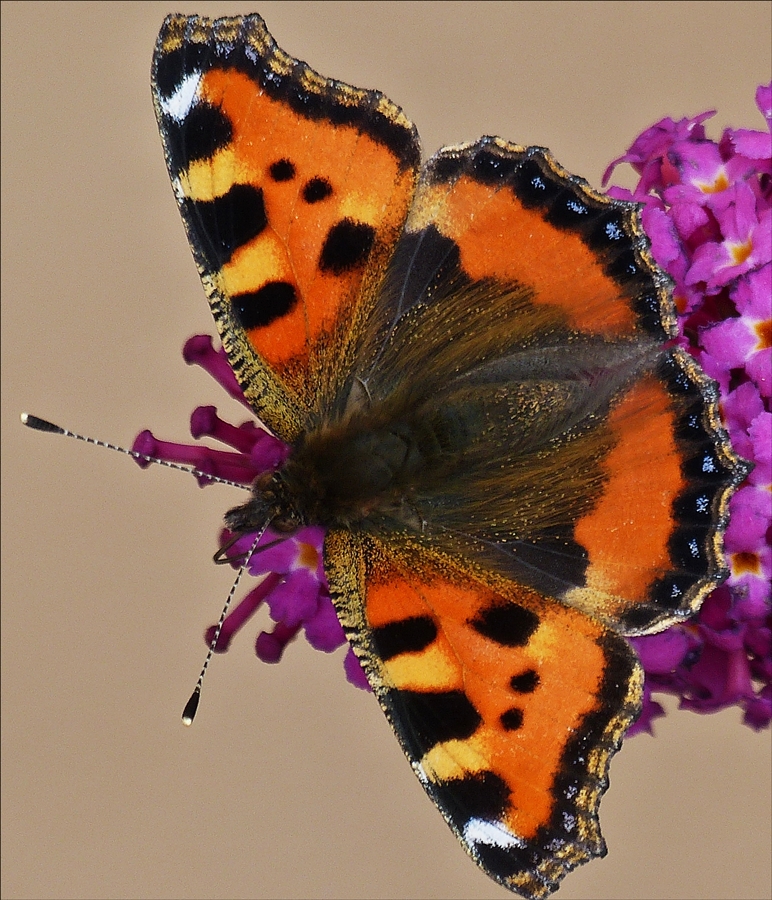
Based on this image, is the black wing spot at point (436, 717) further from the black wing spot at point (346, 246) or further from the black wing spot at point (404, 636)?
the black wing spot at point (346, 246)

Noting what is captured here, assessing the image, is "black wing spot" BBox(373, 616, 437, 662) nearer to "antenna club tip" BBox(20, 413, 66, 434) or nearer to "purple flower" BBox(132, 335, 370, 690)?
"purple flower" BBox(132, 335, 370, 690)

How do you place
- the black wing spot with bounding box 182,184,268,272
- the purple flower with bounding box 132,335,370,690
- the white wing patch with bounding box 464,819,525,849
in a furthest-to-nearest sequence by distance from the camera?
the purple flower with bounding box 132,335,370,690, the black wing spot with bounding box 182,184,268,272, the white wing patch with bounding box 464,819,525,849

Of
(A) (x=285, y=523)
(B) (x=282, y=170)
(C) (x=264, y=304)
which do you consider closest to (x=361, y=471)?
(A) (x=285, y=523)

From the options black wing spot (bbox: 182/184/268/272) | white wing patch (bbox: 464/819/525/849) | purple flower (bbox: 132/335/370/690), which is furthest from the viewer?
purple flower (bbox: 132/335/370/690)

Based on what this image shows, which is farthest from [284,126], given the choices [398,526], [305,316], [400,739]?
[400,739]

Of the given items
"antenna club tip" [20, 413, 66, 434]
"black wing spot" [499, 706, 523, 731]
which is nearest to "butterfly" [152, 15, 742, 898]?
"black wing spot" [499, 706, 523, 731]

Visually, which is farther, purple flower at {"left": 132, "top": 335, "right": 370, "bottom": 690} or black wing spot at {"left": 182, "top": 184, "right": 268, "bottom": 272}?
purple flower at {"left": 132, "top": 335, "right": 370, "bottom": 690}

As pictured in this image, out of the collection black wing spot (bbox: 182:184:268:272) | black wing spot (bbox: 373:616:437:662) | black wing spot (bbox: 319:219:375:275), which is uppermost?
black wing spot (bbox: 319:219:375:275)

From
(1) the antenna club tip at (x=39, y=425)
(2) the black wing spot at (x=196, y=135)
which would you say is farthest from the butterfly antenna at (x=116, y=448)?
(2) the black wing spot at (x=196, y=135)
